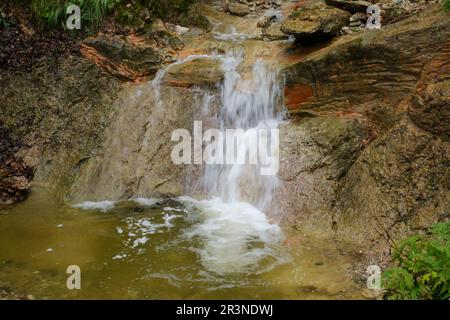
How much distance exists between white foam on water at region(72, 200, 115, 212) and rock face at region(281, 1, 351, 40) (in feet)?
13.8

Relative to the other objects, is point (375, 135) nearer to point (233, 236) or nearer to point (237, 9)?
point (233, 236)

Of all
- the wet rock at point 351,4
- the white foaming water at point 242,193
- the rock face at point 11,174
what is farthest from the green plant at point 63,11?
the wet rock at point 351,4

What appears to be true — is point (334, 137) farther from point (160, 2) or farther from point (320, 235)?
point (160, 2)

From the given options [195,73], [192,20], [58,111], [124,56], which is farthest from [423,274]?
[192,20]

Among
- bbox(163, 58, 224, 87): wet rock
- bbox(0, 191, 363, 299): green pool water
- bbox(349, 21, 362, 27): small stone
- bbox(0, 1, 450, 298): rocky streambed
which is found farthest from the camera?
bbox(163, 58, 224, 87): wet rock

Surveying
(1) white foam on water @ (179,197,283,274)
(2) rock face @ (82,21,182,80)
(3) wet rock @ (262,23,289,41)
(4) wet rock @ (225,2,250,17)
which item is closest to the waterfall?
(1) white foam on water @ (179,197,283,274)

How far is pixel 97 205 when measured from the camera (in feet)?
24.5

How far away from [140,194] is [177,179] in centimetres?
68

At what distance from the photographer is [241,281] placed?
516 cm

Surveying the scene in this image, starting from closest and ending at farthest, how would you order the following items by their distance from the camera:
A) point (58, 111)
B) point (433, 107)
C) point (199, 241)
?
point (433, 107), point (199, 241), point (58, 111)

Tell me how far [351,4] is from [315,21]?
96 cm

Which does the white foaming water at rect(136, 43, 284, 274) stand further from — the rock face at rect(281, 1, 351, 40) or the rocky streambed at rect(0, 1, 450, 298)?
the rock face at rect(281, 1, 351, 40)

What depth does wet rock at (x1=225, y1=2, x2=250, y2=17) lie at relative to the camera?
10.9 m
